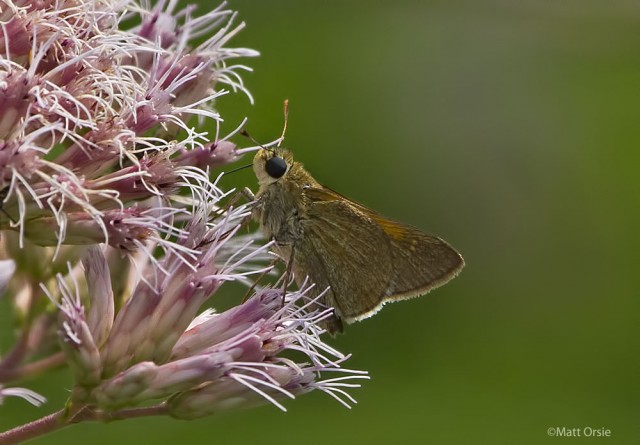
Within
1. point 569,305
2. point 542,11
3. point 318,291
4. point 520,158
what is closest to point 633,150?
point 520,158

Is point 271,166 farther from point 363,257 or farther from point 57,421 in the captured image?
point 57,421

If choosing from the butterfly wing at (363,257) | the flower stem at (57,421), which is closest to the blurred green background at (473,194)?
the butterfly wing at (363,257)

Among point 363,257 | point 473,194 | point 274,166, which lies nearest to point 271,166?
point 274,166

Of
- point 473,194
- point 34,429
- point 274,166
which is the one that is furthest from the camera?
point 473,194

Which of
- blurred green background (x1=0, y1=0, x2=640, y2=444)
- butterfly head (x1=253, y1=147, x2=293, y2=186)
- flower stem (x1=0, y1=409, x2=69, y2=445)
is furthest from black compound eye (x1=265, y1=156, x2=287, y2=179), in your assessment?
blurred green background (x1=0, y1=0, x2=640, y2=444)

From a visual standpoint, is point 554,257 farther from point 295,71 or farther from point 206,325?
point 206,325

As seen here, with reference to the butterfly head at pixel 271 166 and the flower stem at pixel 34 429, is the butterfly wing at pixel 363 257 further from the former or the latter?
the flower stem at pixel 34 429

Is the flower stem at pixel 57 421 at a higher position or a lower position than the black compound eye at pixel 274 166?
lower

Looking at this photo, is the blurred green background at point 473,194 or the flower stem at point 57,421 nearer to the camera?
the flower stem at point 57,421
